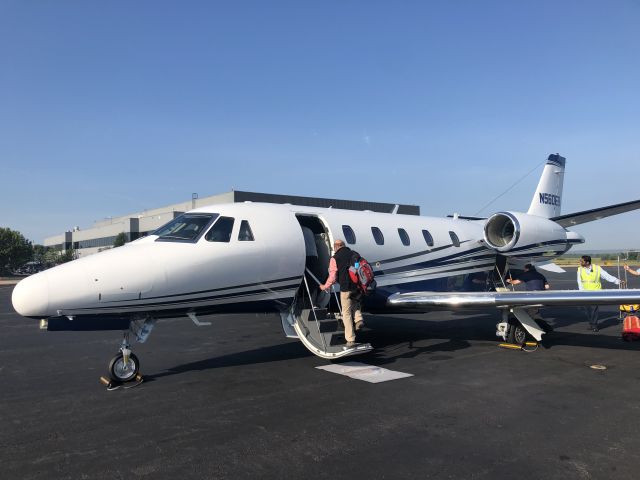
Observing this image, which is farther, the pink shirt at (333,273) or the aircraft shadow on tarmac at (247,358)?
the pink shirt at (333,273)

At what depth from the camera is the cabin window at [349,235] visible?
1029 cm

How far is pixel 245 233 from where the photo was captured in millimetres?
8523

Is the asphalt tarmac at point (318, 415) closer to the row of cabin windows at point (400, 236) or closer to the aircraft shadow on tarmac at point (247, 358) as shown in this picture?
the aircraft shadow on tarmac at point (247, 358)

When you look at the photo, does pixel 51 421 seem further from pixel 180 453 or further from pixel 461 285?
pixel 461 285

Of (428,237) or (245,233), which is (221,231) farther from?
(428,237)

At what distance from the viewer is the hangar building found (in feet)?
169

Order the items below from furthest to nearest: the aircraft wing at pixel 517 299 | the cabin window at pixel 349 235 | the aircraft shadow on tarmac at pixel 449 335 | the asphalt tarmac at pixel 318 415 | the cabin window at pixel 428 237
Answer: the cabin window at pixel 428 237, the cabin window at pixel 349 235, the aircraft shadow on tarmac at pixel 449 335, the aircraft wing at pixel 517 299, the asphalt tarmac at pixel 318 415

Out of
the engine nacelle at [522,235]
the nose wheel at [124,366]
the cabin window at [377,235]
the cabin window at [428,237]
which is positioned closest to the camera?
the nose wheel at [124,366]

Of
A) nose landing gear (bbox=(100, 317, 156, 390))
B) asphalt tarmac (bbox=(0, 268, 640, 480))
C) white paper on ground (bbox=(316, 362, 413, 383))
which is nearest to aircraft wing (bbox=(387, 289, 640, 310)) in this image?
asphalt tarmac (bbox=(0, 268, 640, 480))

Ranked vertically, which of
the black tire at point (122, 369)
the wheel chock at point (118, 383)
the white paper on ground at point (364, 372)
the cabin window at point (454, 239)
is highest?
the cabin window at point (454, 239)

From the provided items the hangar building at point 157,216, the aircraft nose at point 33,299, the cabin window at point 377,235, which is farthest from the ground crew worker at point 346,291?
the hangar building at point 157,216

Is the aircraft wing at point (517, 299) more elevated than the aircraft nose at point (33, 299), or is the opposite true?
the aircraft nose at point (33, 299)

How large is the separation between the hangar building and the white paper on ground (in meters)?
25.6

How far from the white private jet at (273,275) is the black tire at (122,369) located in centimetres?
2
